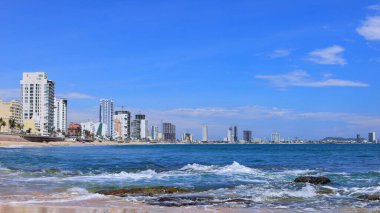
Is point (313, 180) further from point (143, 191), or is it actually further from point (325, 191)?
point (143, 191)

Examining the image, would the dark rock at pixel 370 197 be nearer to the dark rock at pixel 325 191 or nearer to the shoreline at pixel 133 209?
the dark rock at pixel 325 191

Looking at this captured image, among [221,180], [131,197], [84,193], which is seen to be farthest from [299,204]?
[221,180]

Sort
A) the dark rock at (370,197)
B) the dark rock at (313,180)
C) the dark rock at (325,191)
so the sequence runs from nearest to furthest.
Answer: the dark rock at (370,197)
the dark rock at (325,191)
the dark rock at (313,180)

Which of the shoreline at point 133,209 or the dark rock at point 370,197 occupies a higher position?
the shoreline at point 133,209

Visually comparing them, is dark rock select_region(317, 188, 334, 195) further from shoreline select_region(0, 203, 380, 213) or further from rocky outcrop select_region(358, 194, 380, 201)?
shoreline select_region(0, 203, 380, 213)

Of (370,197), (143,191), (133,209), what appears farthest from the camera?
(143,191)

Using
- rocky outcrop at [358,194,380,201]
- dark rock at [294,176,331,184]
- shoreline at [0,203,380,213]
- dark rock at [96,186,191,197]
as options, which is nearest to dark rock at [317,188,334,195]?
rocky outcrop at [358,194,380,201]

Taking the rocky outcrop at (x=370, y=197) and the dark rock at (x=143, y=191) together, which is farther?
the dark rock at (x=143, y=191)

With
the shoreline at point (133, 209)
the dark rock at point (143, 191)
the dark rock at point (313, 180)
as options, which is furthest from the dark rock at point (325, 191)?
the dark rock at point (143, 191)

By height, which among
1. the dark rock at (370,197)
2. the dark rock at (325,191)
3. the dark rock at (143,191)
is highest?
the dark rock at (143,191)

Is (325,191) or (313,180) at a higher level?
(313,180)

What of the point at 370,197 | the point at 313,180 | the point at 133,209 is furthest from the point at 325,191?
the point at 133,209

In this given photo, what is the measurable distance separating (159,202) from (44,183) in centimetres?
1174

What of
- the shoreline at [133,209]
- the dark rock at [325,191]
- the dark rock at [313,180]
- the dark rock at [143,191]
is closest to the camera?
the shoreline at [133,209]
